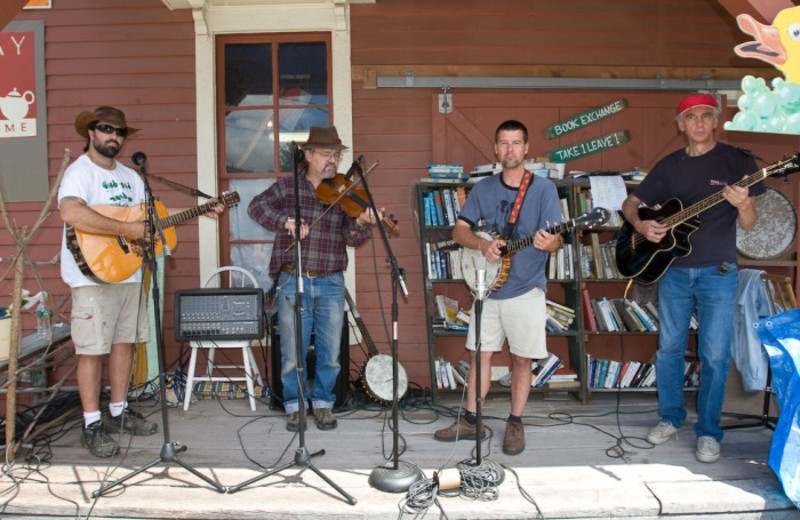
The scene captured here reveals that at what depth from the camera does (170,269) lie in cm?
470

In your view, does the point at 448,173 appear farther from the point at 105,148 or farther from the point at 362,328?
the point at 105,148

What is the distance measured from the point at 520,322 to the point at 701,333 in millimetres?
947

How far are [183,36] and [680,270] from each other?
12.5ft

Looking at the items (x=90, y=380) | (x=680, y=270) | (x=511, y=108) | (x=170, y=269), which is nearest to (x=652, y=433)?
(x=680, y=270)

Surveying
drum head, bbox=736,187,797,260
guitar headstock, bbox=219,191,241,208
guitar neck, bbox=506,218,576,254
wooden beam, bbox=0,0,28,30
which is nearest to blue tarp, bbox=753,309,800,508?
guitar neck, bbox=506,218,576,254

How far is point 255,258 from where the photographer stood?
15.8ft

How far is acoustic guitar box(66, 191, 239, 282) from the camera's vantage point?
3.30m

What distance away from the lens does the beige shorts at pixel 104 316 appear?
3.36 meters

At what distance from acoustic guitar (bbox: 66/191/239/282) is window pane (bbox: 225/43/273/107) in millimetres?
1600

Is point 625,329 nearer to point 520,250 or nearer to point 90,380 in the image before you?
point 520,250

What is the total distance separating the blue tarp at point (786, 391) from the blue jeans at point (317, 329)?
227 centimetres

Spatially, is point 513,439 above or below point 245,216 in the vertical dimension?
below

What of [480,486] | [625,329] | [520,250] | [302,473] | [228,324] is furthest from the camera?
[625,329]

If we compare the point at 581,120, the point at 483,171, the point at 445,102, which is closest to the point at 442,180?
the point at 483,171
